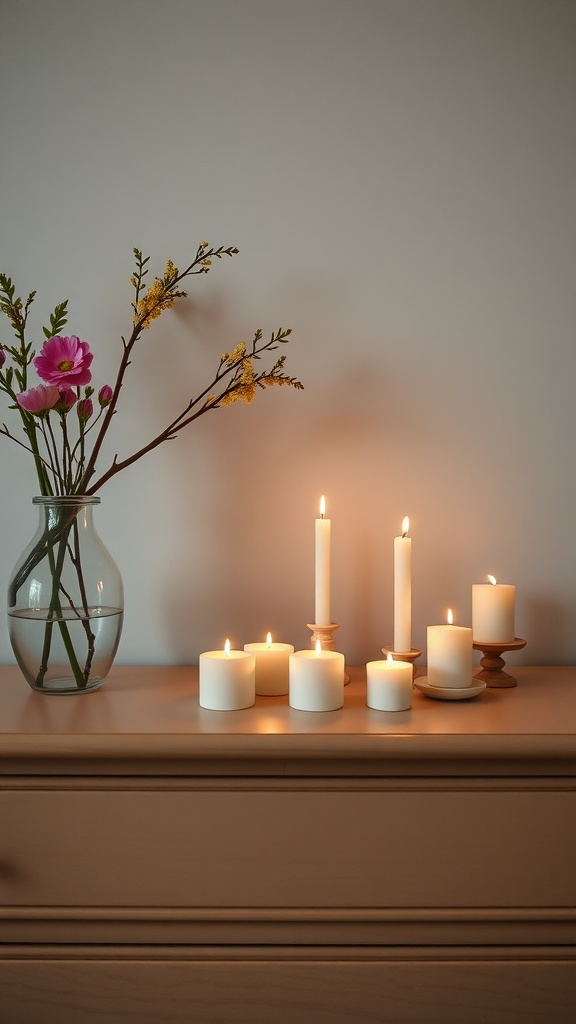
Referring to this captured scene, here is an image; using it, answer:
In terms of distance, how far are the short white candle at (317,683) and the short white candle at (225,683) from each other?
0.06 meters

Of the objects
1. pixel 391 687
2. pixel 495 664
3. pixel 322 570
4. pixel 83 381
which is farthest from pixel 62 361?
pixel 495 664

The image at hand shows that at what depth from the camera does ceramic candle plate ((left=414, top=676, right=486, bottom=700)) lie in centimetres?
94

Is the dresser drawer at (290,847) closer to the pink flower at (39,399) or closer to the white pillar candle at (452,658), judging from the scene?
the white pillar candle at (452,658)

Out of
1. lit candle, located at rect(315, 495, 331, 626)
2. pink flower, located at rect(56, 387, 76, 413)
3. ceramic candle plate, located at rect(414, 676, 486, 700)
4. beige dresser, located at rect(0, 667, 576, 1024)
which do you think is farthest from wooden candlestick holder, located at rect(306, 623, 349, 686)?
pink flower, located at rect(56, 387, 76, 413)

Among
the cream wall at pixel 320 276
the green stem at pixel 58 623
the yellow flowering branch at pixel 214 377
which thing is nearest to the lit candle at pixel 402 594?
the cream wall at pixel 320 276

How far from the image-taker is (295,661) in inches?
35.9

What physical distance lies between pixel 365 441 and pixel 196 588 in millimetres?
350

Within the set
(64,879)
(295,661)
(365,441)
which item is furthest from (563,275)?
(64,879)

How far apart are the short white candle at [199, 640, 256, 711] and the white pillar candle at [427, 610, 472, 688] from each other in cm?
23

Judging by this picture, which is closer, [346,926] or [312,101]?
[346,926]

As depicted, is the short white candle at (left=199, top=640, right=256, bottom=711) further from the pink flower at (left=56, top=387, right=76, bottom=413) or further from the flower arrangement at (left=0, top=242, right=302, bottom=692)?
the pink flower at (left=56, top=387, right=76, bottom=413)

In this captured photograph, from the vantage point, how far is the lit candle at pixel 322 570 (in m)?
1.07

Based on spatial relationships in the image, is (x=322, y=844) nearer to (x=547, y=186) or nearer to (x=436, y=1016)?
(x=436, y=1016)

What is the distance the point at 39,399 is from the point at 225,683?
1.35ft
